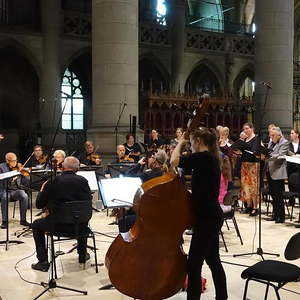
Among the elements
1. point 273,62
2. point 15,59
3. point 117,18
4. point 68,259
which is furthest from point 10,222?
point 15,59

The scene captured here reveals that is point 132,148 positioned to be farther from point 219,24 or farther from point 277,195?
point 219,24

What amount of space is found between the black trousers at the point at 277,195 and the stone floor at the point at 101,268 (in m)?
0.27

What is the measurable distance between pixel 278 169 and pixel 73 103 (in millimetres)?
Answer: 14803

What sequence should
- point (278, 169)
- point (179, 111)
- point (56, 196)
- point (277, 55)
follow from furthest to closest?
1. point (179, 111)
2. point (277, 55)
3. point (278, 169)
4. point (56, 196)

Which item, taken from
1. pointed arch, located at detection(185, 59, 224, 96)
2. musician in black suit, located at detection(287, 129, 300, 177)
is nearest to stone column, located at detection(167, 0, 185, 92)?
pointed arch, located at detection(185, 59, 224, 96)

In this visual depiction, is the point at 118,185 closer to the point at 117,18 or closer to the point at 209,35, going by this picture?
the point at 117,18

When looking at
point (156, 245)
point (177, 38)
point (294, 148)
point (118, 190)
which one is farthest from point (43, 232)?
point (177, 38)

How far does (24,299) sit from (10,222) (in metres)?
4.48

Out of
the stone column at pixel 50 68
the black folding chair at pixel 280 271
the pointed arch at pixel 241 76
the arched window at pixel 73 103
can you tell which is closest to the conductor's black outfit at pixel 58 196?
the black folding chair at pixel 280 271

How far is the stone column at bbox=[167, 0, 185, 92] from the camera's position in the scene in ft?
74.3

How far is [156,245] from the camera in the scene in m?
4.18

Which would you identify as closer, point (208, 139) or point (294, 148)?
point (208, 139)

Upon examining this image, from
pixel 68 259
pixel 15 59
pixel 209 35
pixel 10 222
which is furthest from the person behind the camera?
pixel 209 35

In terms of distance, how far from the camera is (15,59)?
21328mm
